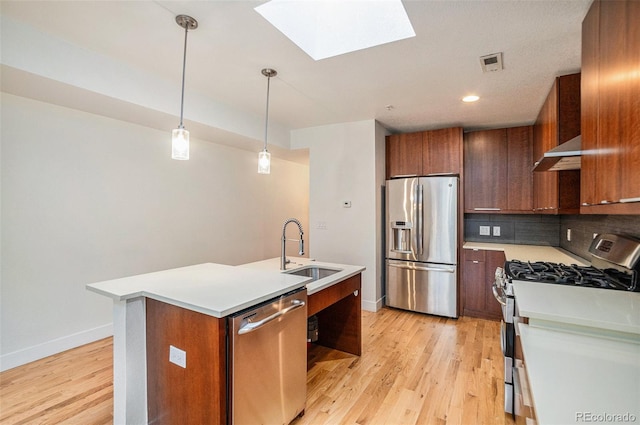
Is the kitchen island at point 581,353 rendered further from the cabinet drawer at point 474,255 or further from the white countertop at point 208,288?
the cabinet drawer at point 474,255

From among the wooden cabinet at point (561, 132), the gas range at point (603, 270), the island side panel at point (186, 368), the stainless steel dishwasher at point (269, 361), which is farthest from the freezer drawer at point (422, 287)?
the island side panel at point (186, 368)

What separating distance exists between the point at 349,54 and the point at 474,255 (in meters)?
2.77

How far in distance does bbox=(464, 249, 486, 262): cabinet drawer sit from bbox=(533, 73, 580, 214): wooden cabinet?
2.89 feet

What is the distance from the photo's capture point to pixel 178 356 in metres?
1.50

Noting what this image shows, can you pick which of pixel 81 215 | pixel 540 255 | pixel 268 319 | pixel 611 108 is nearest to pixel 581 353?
pixel 611 108

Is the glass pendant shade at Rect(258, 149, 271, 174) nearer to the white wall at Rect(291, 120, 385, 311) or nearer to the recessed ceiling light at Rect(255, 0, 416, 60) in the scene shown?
the recessed ceiling light at Rect(255, 0, 416, 60)

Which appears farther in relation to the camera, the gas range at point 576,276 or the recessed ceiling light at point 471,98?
the recessed ceiling light at point 471,98

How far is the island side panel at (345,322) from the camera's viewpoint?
8.68 feet

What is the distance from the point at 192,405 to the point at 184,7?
6.99ft

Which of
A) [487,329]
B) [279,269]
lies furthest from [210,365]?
[487,329]

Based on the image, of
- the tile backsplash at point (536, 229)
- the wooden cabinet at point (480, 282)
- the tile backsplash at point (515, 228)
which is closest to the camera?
the tile backsplash at point (536, 229)

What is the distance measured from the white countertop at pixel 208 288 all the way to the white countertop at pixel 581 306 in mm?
1168

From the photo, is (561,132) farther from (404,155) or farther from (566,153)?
(404,155)

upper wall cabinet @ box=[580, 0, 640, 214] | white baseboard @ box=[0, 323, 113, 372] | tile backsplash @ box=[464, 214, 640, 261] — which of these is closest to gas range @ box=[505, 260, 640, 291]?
upper wall cabinet @ box=[580, 0, 640, 214]
